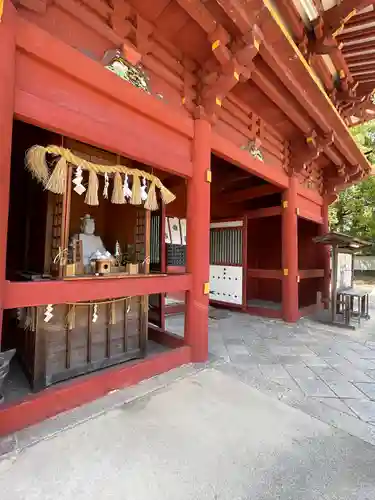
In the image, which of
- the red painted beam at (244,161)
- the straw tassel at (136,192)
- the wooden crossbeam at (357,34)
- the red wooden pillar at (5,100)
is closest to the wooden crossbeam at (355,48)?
the wooden crossbeam at (357,34)

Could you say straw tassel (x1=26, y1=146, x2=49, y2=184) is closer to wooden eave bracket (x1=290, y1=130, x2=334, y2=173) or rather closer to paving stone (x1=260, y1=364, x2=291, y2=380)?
paving stone (x1=260, y1=364, x2=291, y2=380)

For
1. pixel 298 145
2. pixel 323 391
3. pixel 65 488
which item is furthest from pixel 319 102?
pixel 65 488

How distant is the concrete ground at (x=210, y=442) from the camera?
1578 mm

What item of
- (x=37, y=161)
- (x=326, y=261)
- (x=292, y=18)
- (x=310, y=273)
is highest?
(x=292, y=18)

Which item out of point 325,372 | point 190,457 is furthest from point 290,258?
point 190,457

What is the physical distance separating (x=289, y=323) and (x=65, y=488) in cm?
518

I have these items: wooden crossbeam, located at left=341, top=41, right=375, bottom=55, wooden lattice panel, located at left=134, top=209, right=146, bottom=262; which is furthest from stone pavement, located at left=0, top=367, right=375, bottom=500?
wooden crossbeam, located at left=341, top=41, right=375, bottom=55

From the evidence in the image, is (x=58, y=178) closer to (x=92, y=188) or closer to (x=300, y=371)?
(x=92, y=188)

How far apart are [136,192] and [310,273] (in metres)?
5.72

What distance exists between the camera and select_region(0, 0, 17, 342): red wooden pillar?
1906 millimetres

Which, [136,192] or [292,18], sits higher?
[292,18]

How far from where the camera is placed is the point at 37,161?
2295mm

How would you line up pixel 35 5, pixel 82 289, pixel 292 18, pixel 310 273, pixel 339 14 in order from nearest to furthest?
1. pixel 35 5
2. pixel 82 289
3. pixel 339 14
4. pixel 292 18
5. pixel 310 273

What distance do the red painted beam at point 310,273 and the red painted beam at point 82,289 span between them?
4.37 metres
